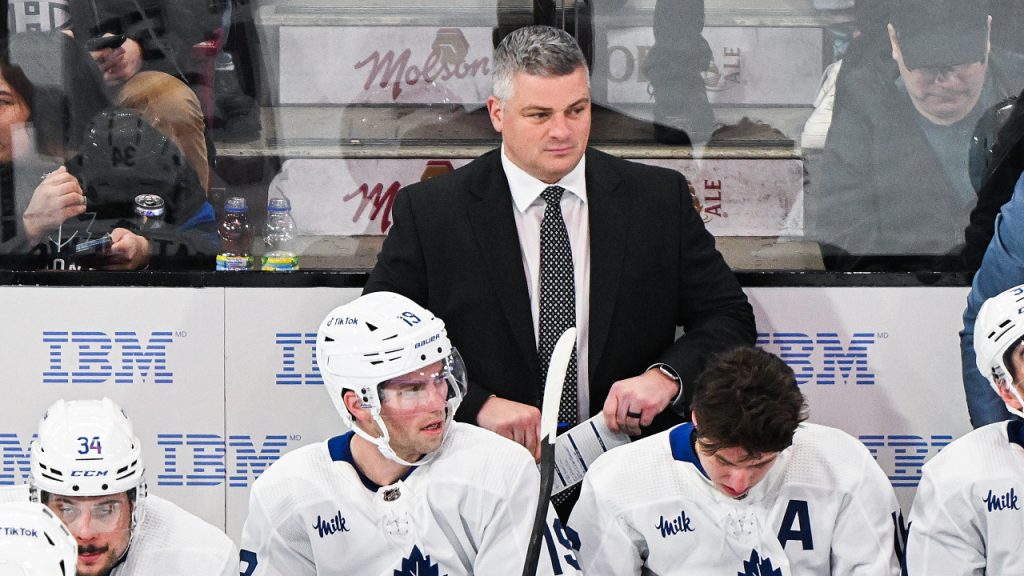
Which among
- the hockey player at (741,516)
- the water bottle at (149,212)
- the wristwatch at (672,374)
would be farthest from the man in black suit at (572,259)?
the water bottle at (149,212)

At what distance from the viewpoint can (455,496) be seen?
312 cm

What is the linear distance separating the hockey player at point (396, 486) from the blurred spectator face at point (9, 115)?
168 centimetres

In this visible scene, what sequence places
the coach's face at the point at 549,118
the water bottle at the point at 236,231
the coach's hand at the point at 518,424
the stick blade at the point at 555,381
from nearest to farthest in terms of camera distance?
the stick blade at the point at 555,381, the coach's hand at the point at 518,424, the coach's face at the point at 549,118, the water bottle at the point at 236,231

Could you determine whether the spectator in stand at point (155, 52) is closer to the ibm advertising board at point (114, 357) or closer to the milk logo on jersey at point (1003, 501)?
the ibm advertising board at point (114, 357)

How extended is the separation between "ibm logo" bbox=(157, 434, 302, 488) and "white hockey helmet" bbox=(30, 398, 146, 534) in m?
1.26

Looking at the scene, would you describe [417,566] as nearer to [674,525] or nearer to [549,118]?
[674,525]

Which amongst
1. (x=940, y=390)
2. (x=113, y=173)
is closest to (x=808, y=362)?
(x=940, y=390)

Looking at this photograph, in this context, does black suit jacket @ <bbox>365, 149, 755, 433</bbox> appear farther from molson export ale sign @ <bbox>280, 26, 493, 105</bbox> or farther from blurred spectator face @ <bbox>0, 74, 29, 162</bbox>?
blurred spectator face @ <bbox>0, 74, 29, 162</bbox>

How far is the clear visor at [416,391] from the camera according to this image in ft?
10.2

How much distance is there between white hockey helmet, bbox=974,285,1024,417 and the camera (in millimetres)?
3096

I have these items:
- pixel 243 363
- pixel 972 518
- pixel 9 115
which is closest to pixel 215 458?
pixel 243 363

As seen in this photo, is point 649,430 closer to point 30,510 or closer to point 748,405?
point 748,405

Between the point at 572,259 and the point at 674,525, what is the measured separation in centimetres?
79

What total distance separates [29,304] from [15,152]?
46cm
